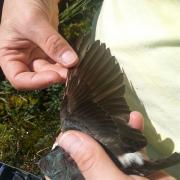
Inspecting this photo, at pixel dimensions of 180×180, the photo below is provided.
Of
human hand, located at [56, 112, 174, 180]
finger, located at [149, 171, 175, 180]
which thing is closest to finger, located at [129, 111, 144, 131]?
human hand, located at [56, 112, 174, 180]

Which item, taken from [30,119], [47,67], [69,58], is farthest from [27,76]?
[30,119]

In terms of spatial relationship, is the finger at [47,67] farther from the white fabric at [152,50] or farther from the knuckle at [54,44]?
the white fabric at [152,50]

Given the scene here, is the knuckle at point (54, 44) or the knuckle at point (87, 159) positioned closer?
the knuckle at point (87, 159)

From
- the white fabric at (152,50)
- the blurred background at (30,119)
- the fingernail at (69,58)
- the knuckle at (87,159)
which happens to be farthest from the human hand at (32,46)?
the blurred background at (30,119)

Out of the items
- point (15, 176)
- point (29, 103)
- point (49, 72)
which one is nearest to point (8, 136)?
point (29, 103)

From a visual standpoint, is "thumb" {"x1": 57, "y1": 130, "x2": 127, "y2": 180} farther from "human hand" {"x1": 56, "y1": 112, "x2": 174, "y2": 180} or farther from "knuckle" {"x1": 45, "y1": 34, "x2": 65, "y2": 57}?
"knuckle" {"x1": 45, "y1": 34, "x2": 65, "y2": 57}

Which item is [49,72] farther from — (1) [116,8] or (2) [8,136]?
(2) [8,136]

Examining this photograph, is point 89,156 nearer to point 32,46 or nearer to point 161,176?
point 161,176
